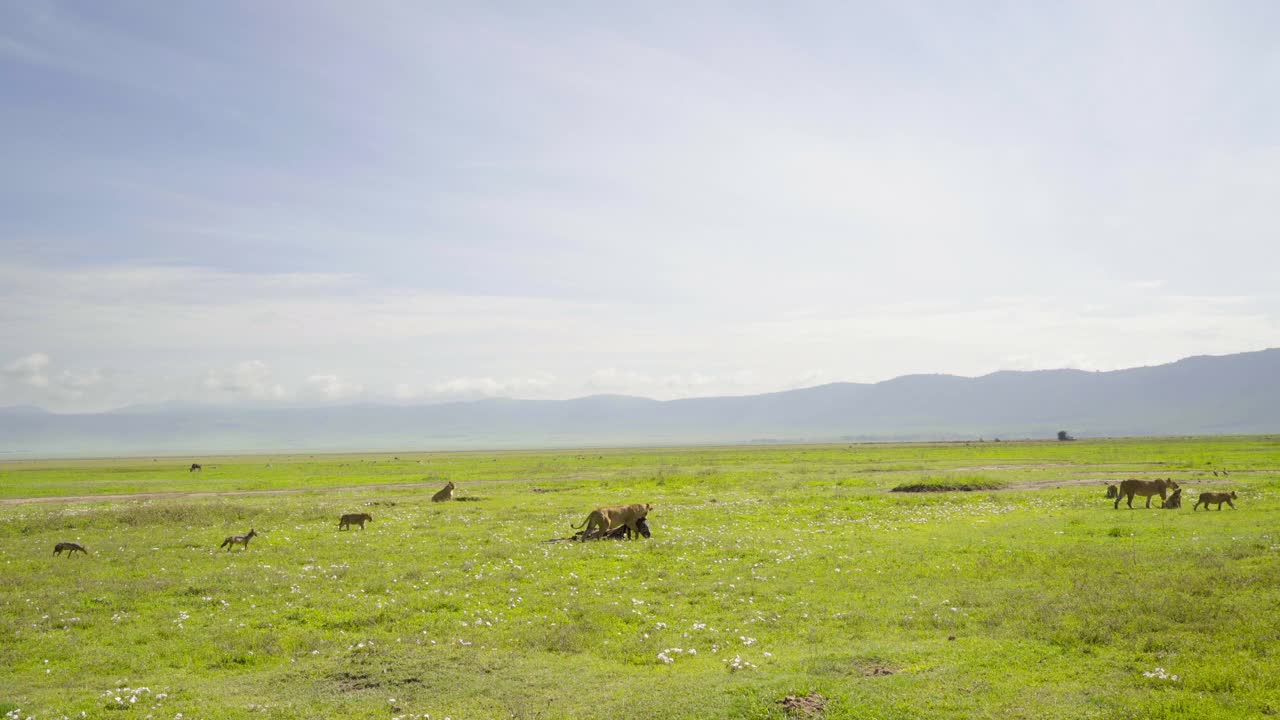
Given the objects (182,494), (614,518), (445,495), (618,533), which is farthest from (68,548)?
(182,494)

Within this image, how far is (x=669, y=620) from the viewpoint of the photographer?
56.4 feet

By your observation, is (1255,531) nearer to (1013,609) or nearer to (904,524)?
(904,524)

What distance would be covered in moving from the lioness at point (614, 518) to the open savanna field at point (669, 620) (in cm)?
160

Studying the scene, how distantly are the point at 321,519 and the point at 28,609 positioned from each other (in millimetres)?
19071

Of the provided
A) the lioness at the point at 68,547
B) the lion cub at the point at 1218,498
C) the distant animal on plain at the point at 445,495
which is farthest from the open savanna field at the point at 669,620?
the distant animal on plain at the point at 445,495

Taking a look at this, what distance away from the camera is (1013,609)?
647 inches

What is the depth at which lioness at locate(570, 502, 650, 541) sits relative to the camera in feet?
95.3

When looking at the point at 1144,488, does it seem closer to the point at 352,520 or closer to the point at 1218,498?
the point at 1218,498

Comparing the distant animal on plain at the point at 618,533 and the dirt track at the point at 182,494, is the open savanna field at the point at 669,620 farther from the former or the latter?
the dirt track at the point at 182,494

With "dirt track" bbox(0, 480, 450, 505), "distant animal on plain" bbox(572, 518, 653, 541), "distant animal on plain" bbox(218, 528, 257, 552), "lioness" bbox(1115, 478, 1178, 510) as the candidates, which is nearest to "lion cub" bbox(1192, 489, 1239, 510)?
"lioness" bbox(1115, 478, 1178, 510)

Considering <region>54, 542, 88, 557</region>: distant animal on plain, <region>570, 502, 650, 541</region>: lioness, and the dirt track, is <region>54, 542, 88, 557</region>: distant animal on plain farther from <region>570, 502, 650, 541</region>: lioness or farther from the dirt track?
the dirt track

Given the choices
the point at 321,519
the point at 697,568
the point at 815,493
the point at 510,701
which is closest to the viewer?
the point at 510,701

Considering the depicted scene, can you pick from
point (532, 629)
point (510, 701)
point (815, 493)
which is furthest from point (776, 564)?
point (815, 493)

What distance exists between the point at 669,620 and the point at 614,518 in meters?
12.1
